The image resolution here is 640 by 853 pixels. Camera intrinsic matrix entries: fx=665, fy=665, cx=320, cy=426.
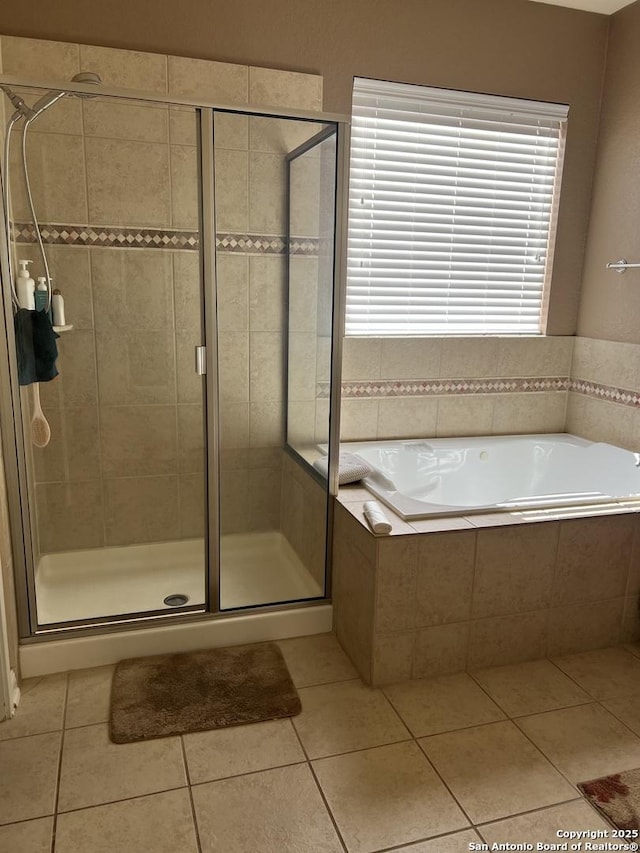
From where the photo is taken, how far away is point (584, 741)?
6.64 feet

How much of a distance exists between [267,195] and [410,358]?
3.64ft

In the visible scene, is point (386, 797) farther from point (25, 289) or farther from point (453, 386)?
point (453, 386)

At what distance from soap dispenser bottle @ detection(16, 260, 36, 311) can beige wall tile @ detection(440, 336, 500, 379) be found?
1897 mm

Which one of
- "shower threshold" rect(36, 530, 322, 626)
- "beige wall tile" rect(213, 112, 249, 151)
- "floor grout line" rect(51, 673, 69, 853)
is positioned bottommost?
"floor grout line" rect(51, 673, 69, 853)

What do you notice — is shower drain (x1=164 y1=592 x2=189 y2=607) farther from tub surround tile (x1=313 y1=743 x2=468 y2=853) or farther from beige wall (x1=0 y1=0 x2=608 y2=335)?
beige wall (x1=0 y1=0 x2=608 y2=335)

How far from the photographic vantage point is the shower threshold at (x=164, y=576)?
2.43 metres

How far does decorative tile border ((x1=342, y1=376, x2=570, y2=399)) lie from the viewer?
317cm

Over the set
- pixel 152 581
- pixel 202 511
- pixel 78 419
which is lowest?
pixel 152 581

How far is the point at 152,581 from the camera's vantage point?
2.58m

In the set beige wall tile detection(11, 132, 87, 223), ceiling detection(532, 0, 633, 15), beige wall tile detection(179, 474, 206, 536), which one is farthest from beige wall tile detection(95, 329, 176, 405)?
ceiling detection(532, 0, 633, 15)

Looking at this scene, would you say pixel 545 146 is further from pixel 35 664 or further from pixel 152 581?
pixel 35 664

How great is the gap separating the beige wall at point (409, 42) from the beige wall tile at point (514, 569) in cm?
152

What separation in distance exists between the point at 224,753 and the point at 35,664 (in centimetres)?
78

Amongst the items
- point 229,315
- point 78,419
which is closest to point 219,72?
point 229,315
